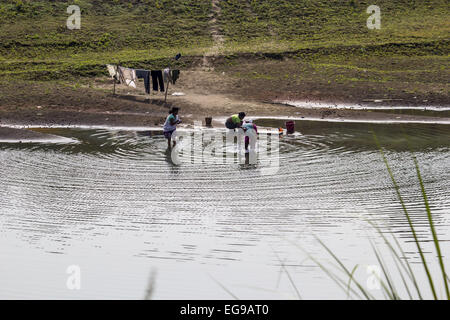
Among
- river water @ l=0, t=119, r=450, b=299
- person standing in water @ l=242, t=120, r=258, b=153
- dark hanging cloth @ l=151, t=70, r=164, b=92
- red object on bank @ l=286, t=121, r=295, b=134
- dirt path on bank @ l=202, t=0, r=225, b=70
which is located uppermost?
dirt path on bank @ l=202, t=0, r=225, b=70

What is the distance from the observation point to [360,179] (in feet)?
53.3

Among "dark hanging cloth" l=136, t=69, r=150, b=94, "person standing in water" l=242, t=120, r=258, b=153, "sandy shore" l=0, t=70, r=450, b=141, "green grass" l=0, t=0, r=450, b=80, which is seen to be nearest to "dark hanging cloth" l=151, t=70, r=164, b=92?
"dark hanging cloth" l=136, t=69, r=150, b=94

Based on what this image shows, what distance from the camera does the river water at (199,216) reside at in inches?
391

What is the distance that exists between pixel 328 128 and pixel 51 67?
17564 mm

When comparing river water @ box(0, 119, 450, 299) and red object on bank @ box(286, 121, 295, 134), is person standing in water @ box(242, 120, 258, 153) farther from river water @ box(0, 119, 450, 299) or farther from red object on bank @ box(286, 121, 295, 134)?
red object on bank @ box(286, 121, 295, 134)

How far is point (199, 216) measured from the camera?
43.8ft

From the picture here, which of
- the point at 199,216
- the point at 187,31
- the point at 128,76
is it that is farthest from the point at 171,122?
the point at 187,31

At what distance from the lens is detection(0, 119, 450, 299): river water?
9.92 meters

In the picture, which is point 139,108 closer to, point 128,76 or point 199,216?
point 128,76

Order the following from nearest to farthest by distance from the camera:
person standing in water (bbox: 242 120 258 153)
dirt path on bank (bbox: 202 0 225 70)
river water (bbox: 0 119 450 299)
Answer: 1. river water (bbox: 0 119 450 299)
2. person standing in water (bbox: 242 120 258 153)
3. dirt path on bank (bbox: 202 0 225 70)
